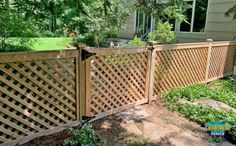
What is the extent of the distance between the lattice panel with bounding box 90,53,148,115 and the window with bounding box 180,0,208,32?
5.43 m

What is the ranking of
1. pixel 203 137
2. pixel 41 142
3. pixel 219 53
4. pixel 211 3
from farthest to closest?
pixel 211 3, pixel 219 53, pixel 203 137, pixel 41 142

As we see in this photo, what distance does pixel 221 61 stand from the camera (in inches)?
258

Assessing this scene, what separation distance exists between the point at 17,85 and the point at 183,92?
11.6 feet

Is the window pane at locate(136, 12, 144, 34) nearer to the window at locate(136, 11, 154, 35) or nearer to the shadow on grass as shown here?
the window at locate(136, 11, 154, 35)

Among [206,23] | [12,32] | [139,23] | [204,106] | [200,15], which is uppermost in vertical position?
[200,15]

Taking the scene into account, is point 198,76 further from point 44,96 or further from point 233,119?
point 44,96

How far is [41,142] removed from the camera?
9.53ft

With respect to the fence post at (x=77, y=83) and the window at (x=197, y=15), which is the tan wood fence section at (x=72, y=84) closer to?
the fence post at (x=77, y=83)

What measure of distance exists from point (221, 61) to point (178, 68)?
7.18 feet

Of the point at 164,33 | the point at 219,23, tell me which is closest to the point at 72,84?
the point at 164,33

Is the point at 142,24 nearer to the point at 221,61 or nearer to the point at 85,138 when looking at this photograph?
the point at 221,61

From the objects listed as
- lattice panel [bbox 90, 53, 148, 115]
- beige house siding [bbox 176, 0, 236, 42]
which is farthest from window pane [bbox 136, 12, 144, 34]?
lattice panel [bbox 90, 53, 148, 115]

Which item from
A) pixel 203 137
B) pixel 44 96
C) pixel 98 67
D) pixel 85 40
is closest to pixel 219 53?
pixel 203 137

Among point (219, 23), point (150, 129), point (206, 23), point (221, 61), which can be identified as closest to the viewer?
point (150, 129)
